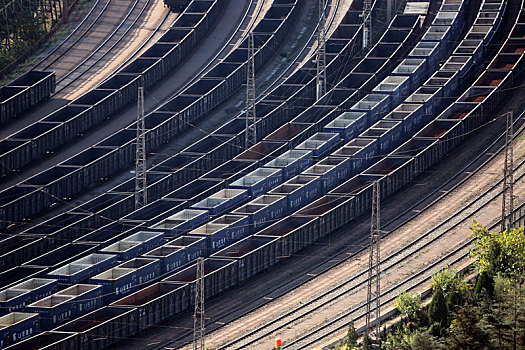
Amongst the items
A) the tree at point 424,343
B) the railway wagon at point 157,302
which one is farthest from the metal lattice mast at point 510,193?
the railway wagon at point 157,302

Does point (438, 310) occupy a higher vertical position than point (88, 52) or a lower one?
lower

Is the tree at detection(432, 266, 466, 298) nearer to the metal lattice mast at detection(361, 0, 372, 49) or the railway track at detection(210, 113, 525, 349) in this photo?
the railway track at detection(210, 113, 525, 349)

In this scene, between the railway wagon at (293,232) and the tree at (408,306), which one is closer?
the tree at (408,306)


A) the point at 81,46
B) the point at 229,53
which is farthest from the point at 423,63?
the point at 81,46

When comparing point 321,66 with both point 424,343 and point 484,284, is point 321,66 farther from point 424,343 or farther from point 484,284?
point 424,343

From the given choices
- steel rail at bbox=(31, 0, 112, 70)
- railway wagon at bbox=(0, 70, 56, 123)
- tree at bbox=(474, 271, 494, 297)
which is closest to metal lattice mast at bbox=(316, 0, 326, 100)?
railway wagon at bbox=(0, 70, 56, 123)

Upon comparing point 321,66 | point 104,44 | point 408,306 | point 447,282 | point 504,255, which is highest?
point 104,44

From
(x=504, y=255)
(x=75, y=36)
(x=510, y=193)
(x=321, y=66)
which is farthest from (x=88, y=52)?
(x=504, y=255)

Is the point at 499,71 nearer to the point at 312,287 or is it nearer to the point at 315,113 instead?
the point at 315,113

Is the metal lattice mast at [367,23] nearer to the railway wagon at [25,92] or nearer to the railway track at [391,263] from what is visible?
the railway track at [391,263]
